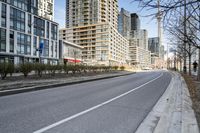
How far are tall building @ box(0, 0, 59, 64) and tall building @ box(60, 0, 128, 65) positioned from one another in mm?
44840

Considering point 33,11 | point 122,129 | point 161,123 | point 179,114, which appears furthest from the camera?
point 33,11

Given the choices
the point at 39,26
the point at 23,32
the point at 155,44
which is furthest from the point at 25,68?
the point at 39,26

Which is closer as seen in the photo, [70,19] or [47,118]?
[47,118]

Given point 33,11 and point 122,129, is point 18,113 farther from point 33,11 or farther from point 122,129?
point 33,11

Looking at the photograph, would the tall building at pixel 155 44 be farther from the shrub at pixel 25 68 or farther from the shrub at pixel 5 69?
the shrub at pixel 5 69

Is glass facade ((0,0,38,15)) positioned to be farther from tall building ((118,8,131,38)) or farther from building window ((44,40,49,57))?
tall building ((118,8,131,38))

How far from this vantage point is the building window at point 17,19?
181 feet

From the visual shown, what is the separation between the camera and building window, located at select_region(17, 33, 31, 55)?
57081 millimetres

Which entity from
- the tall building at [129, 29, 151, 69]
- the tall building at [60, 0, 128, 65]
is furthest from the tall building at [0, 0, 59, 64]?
the tall building at [129, 29, 151, 69]

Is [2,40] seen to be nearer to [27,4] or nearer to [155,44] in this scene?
[27,4]

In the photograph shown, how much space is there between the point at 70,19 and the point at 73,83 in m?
128

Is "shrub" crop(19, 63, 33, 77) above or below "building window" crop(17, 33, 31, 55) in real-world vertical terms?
below

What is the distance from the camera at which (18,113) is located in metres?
6.64

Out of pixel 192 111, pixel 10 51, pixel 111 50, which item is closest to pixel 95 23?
pixel 111 50
